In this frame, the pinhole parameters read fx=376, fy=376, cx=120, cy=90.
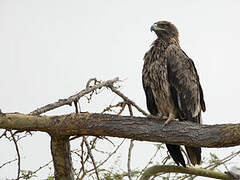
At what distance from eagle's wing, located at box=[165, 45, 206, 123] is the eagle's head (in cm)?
56

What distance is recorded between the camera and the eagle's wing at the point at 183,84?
14.5ft

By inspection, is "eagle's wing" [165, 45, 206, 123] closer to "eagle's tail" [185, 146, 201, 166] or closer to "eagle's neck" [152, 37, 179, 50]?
"eagle's neck" [152, 37, 179, 50]

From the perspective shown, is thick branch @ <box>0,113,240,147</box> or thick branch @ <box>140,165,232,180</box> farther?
thick branch @ <box>140,165,232,180</box>

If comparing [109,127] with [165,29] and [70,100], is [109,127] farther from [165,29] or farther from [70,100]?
[165,29]

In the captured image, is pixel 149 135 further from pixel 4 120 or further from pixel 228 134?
pixel 4 120

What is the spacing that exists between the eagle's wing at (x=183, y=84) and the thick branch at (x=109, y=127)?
1030 millimetres

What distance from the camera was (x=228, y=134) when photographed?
9.95 ft

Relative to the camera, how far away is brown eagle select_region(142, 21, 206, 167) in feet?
14.5

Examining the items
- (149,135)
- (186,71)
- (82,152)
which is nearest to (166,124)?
(149,135)

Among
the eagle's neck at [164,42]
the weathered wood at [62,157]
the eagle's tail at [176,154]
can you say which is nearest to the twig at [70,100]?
the weathered wood at [62,157]

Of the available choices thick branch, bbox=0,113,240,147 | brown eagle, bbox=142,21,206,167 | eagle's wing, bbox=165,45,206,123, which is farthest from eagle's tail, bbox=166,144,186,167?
thick branch, bbox=0,113,240,147

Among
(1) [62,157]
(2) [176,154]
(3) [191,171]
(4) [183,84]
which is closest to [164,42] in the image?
(4) [183,84]

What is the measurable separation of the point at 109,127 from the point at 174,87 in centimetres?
139

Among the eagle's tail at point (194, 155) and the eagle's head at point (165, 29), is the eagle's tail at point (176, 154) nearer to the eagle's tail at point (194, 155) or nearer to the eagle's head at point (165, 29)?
the eagle's tail at point (194, 155)
